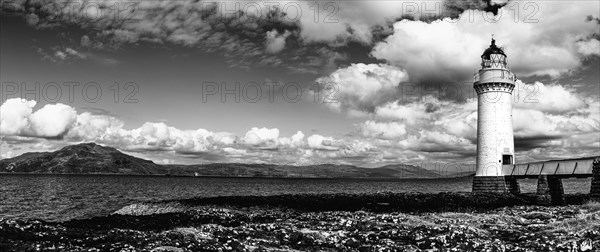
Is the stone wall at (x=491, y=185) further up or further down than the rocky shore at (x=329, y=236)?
further down

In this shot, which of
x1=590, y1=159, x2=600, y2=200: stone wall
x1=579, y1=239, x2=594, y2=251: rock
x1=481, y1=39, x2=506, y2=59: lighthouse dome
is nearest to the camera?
x1=579, y1=239, x2=594, y2=251: rock

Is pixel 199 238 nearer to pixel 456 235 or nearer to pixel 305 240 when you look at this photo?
pixel 305 240

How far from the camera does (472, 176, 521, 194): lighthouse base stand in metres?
49.0

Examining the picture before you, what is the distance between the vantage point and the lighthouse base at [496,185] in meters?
49.0

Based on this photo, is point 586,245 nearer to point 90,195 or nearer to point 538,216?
point 538,216

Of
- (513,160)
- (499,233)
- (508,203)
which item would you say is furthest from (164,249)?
(513,160)

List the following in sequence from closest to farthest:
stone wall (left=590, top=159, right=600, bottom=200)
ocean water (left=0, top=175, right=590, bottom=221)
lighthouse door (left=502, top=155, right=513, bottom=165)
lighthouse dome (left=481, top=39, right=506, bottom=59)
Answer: stone wall (left=590, top=159, right=600, bottom=200), ocean water (left=0, top=175, right=590, bottom=221), lighthouse door (left=502, top=155, right=513, bottom=165), lighthouse dome (left=481, top=39, right=506, bottom=59)

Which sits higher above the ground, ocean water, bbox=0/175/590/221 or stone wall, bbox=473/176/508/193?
stone wall, bbox=473/176/508/193

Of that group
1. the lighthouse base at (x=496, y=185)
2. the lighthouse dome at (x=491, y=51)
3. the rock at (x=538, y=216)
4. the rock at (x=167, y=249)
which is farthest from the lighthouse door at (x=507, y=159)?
the rock at (x=167, y=249)

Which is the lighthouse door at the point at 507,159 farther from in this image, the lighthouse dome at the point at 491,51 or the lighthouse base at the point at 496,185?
the lighthouse dome at the point at 491,51

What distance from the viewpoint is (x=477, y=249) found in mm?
15008

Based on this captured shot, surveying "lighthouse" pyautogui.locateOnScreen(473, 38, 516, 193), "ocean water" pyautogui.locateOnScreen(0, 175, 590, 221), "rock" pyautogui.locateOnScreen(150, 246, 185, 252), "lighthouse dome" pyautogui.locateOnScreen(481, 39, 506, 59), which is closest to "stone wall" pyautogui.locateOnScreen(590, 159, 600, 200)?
"lighthouse" pyautogui.locateOnScreen(473, 38, 516, 193)

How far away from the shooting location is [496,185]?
4909 centimetres

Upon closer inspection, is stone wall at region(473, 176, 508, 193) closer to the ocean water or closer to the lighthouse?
the lighthouse
